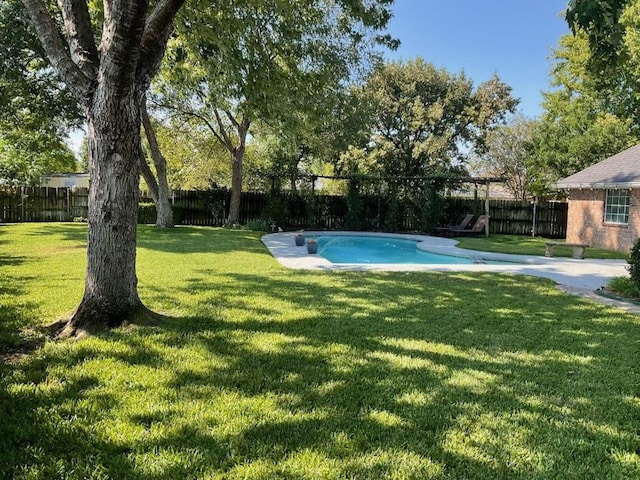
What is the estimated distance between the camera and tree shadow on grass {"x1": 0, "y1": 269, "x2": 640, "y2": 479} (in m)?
2.32

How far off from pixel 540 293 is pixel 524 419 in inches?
180

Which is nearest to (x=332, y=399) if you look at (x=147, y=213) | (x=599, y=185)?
(x=599, y=185)

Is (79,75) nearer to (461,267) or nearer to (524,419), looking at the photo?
(524,419)

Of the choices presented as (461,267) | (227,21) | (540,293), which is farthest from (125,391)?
(461,267)

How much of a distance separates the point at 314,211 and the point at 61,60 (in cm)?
1687

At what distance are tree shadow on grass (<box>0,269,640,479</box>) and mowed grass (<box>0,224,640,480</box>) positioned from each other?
0.01 meters

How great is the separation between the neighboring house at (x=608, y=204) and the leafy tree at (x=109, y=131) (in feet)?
46.3

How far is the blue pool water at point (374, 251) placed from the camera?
13.2 m

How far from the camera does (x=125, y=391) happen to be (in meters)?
3.04

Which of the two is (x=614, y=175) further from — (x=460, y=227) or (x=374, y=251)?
(x=374, y=251)

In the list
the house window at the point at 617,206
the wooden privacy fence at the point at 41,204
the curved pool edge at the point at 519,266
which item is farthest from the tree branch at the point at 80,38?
the wooden privacy fence at the point at 41,204

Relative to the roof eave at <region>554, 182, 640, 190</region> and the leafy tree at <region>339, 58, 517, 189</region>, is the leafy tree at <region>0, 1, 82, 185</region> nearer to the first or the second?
the leafy tree at <region>339, 58, 517, 189</region>

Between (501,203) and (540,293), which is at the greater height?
(501,203)

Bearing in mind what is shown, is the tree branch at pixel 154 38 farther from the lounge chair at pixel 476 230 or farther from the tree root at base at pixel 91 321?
the lounge chair at pixel 476 230
